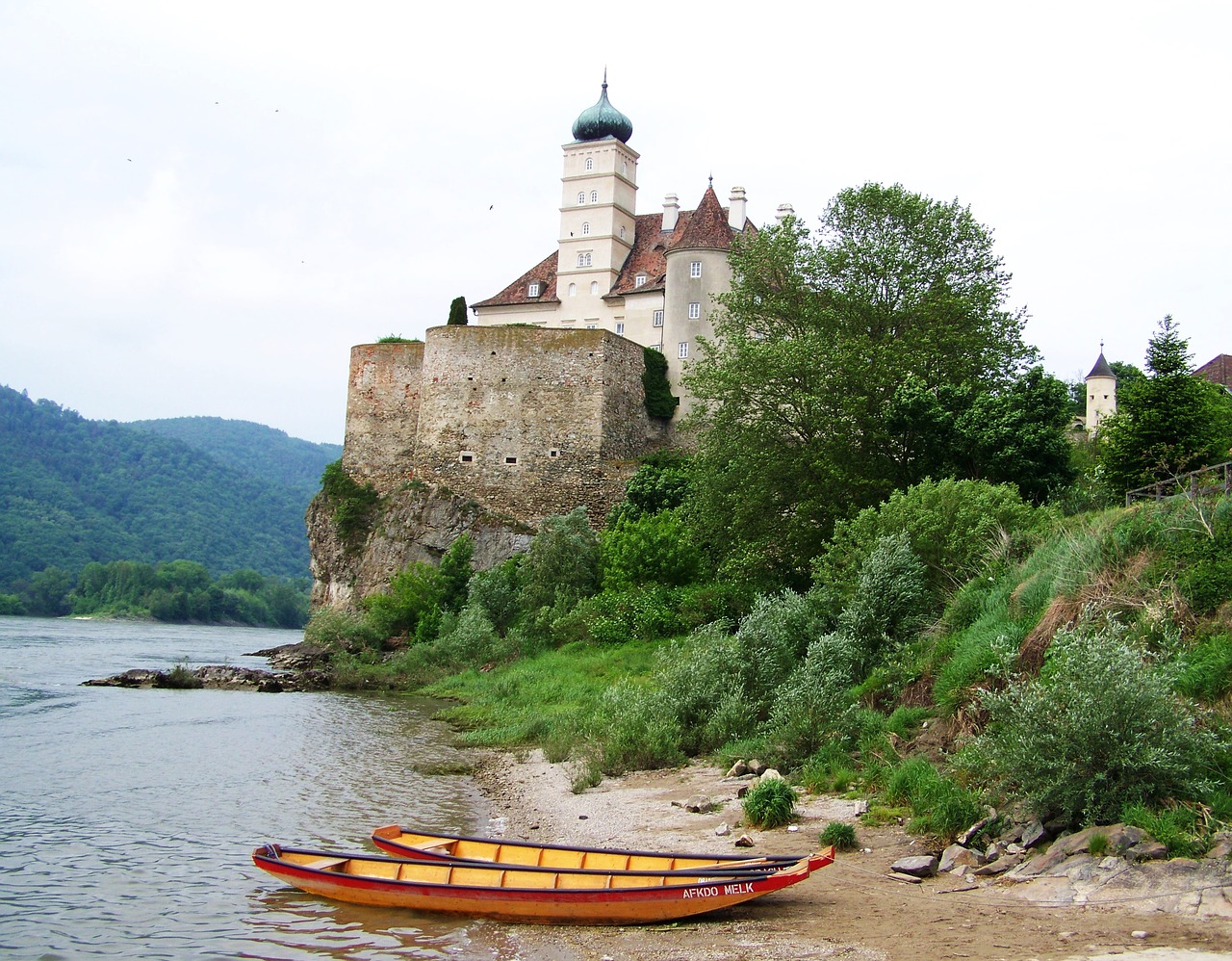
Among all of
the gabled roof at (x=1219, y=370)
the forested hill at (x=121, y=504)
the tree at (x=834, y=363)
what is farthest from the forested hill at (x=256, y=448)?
the tree at (x=834, y=363)

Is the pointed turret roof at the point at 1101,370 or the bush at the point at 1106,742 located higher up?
the pointed turret roof at the point at 1101,370

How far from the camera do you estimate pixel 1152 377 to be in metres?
22.8

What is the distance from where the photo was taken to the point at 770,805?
11.1 meters

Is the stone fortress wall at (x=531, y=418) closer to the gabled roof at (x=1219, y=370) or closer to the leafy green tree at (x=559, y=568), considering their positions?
the leafy green tree at (x=559, y=568)

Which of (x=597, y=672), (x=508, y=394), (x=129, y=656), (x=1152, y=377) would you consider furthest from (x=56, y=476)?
(x=1152, y=377)

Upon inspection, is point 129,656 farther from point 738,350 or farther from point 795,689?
point 795,689

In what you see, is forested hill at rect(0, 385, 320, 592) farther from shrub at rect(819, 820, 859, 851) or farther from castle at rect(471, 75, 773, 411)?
shrub at rect(819, 820, 859, 851)

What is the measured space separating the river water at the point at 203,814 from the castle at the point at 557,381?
1263cm

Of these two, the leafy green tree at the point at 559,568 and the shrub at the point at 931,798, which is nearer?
the shrub at the point at 931,798

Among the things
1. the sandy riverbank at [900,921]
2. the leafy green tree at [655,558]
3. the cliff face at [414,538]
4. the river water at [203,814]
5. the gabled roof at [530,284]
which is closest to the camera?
the sandy riverbank at [900,921]

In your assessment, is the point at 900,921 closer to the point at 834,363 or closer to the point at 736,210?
the point at 834,363

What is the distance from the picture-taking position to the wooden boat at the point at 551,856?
9078 millimetres

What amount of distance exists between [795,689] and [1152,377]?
1304 cm

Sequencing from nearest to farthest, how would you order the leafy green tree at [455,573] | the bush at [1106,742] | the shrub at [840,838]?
the bush at [1106,742] < the shrub at [840,838] < the leafy green tree at [455,573]
